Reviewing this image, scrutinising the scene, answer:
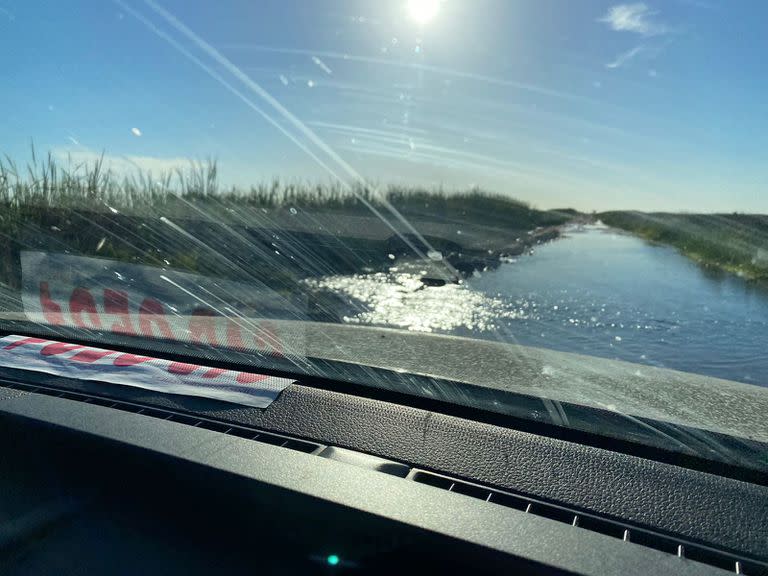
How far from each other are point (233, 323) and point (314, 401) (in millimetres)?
1798

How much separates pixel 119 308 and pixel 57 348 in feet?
5.52

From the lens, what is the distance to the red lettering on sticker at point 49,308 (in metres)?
4.83

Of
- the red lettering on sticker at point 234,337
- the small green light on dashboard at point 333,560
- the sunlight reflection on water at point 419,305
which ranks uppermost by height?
the red lettering on sticker at point 234,337

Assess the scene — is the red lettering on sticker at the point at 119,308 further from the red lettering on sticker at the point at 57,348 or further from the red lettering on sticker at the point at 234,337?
the red lettering on sticker at the point at 234,337

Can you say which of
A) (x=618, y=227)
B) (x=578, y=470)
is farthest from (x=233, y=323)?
(x=618, y=227)

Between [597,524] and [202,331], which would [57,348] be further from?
[597,524]

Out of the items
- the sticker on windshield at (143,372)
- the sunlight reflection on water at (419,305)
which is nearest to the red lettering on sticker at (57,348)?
the sticker on windshield at (143,372)

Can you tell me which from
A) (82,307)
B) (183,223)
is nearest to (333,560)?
(82,307)

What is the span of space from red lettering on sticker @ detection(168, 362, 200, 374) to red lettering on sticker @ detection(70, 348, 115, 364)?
0.44m

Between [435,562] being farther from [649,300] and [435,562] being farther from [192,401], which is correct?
[649,300]

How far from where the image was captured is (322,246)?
13562 millimetres

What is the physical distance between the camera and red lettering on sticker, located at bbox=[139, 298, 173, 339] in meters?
4.43

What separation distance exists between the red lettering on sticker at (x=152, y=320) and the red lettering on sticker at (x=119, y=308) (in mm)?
79

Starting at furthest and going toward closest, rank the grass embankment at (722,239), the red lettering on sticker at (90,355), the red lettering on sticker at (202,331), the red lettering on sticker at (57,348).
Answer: the grass embankment at (722,239) < the red lettering on sticker at (202,331) < the red lettering on sticker at (57,348) < the red lettering on sticker at (90,355)
